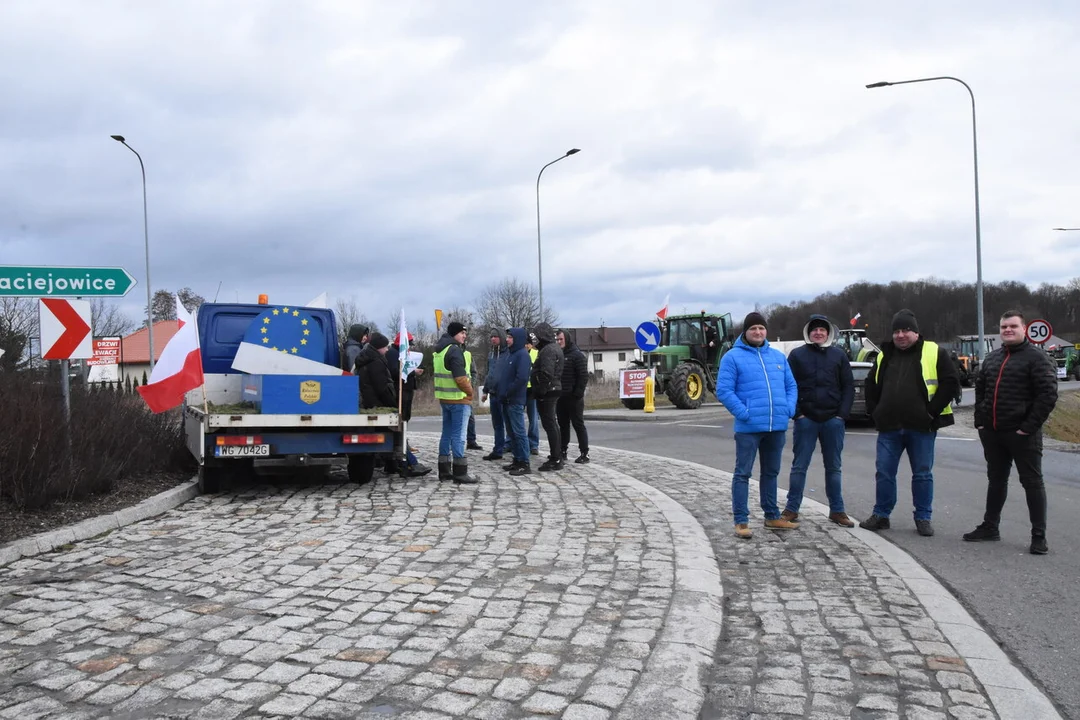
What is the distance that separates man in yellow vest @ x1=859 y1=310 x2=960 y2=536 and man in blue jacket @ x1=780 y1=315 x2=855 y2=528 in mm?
280

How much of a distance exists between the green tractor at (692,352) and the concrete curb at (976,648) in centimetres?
1813

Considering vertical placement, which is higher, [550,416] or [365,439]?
[550,416]

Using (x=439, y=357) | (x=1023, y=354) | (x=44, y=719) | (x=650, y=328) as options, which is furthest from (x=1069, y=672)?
(x=650, y=328)

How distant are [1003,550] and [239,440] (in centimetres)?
701

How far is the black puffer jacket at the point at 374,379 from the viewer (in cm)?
1062

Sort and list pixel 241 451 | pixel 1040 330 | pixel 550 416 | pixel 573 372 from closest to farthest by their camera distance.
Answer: pixel 241 451
pixel 550 416
pixel 573 372
pixel 1040 330

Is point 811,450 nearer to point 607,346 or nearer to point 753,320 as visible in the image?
point 753,320

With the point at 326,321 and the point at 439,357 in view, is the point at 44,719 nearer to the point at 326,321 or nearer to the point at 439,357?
the point at 439,357

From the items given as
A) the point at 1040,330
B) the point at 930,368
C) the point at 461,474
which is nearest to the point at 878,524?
the point at 930,368

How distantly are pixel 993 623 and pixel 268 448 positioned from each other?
6814 mm

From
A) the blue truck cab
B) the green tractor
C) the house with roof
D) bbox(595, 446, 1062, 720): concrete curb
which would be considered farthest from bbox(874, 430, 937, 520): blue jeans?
the house with roof

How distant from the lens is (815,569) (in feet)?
19.6

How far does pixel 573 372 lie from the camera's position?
1139cm

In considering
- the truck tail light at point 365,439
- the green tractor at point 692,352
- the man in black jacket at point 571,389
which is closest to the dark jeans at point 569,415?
the man in black jacket at point 571,389
